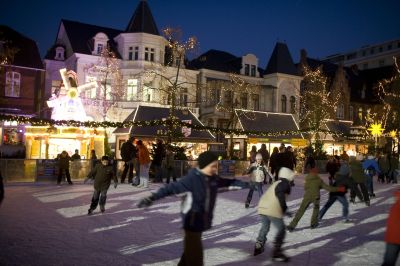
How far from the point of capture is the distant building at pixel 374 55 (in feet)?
266

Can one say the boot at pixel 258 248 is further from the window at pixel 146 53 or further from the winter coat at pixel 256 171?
the window at pixel 146 53

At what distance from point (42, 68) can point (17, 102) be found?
133 inches

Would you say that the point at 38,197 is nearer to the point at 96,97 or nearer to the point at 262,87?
the point at 96,97

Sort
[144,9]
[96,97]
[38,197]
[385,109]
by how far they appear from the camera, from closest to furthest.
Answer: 1. [38,197]
2. [96,97]
3. [144,9]
4. [385,109]

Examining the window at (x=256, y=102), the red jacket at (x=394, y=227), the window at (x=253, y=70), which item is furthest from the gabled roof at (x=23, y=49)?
the red jacket at (x=394, y=227)

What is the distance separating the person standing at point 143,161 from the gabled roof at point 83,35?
20.0 m

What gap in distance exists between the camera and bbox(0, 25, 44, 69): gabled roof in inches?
1318

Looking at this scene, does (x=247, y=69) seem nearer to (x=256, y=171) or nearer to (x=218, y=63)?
(x=218, y=63)

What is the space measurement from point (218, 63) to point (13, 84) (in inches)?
712

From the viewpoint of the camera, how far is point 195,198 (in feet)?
15.0

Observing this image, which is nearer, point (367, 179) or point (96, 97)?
point (367, 179)

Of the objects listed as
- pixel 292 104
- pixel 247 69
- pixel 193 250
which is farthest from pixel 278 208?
pixel 292 104

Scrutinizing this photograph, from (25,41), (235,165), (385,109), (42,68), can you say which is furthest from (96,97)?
(385,109)

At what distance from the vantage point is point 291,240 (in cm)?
788
